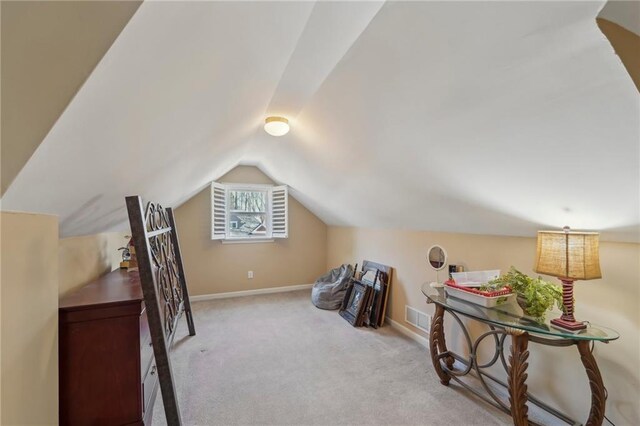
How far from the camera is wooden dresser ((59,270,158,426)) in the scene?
1.37 m

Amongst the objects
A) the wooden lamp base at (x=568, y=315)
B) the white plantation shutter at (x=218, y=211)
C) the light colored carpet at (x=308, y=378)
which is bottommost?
the light colored carpet at (x=308, y=378)

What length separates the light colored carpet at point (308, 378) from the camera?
1948mm

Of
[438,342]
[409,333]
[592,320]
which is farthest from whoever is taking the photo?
[409,333]

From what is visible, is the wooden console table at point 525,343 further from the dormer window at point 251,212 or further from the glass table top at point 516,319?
the dormer window at point 251,212

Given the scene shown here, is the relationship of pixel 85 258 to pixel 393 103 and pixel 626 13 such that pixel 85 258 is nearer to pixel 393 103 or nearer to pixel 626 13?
pixel 393 103

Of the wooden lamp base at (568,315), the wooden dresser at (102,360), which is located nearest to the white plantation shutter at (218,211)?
the wooden dresser at (102,360)

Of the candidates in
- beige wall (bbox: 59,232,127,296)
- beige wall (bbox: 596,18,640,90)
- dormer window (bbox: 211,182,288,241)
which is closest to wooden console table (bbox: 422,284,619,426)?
beige wall (bbox: 596,18,640,90)

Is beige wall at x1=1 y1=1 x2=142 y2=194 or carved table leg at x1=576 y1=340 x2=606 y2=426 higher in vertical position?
beige wall at x1=1 y1=1 x2=142 y2=194

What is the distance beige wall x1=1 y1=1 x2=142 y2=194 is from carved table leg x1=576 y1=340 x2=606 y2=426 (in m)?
2.40

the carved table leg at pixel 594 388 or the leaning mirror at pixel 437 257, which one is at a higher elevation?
the leaning mirror at pixel 437 257

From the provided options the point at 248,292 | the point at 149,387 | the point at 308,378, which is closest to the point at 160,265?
the point at 149,387

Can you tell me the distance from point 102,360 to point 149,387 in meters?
0.44

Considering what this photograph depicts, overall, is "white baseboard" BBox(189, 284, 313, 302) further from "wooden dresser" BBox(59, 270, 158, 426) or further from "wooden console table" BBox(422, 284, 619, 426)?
"wooden console table" BBox(422, 284, 619, 426)

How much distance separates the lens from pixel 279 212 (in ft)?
15.9
